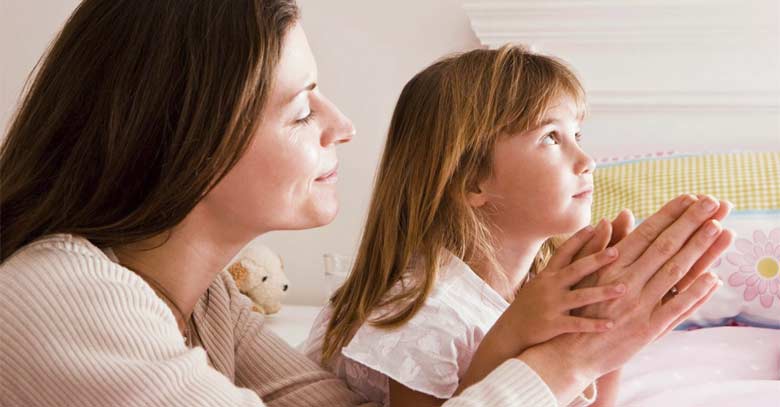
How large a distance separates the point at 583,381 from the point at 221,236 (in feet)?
1.46

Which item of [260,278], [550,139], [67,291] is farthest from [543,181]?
[260,278]

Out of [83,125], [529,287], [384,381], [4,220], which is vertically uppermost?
[83,125]

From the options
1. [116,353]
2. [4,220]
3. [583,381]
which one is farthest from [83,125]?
[583,381]

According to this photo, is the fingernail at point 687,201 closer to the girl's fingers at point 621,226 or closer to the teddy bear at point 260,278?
the girl's fingers at point 621,226

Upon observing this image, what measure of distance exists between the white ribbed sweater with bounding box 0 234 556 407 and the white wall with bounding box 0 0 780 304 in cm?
135

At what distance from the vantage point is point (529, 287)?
1071mm

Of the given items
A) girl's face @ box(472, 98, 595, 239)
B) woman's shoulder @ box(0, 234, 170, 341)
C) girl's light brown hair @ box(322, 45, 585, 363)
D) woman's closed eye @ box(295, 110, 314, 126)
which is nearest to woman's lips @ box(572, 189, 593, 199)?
girl's face @ box(472, 98, 595, 239)

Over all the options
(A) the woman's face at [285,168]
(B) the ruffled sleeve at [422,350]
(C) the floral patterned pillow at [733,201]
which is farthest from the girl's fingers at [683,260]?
(C) the floral patterned pillow at [733,201]

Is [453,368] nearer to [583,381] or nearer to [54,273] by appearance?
[583,381]

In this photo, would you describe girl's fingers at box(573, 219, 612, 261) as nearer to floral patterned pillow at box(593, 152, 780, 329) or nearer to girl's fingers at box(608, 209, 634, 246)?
girl's fingers at box(608, 209, 634, 246)

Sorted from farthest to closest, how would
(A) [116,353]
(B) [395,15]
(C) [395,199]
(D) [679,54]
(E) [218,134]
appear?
1. (B) [395,15]
2. (D) [679,54]
3. (C) [395,199]
4. (E) [218,134]
5. (A) [116,353]

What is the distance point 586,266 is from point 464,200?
36cm

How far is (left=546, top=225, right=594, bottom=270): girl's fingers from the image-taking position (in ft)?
3.53

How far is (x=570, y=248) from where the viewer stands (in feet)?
3.55
